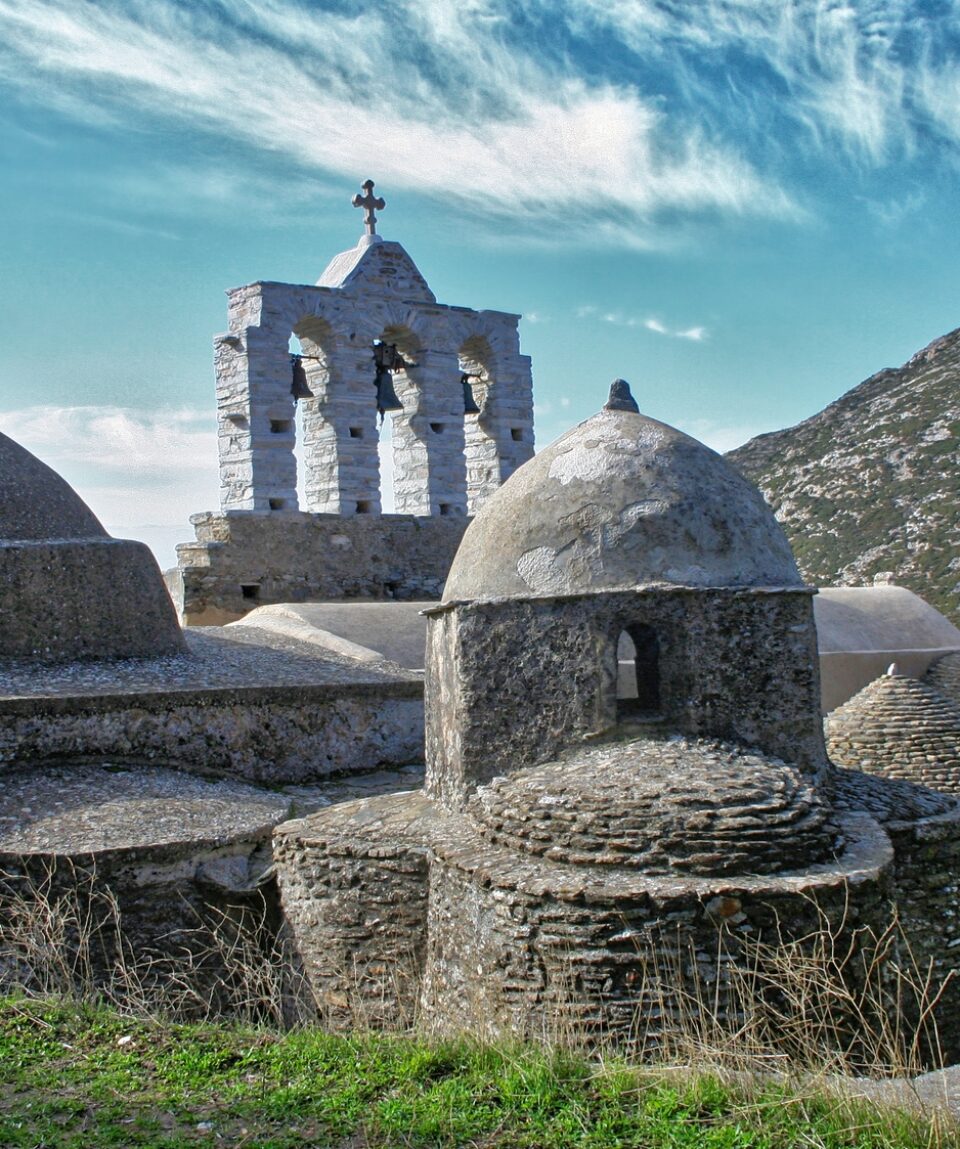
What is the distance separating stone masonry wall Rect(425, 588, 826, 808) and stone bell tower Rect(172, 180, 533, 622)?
5890mm

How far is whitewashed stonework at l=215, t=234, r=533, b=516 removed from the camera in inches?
468

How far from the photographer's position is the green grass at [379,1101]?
13.5ft

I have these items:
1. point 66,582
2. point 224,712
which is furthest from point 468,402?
point 224,712

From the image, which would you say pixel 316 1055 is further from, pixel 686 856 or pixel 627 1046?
pixel 686 856

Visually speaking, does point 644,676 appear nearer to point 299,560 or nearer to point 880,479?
point 299,560

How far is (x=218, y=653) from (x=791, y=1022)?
545 cm

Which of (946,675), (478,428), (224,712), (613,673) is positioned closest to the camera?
(613,673)

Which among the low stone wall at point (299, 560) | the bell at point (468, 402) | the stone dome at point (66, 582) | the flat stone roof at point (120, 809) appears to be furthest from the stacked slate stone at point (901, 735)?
the bell at point (468, 402)

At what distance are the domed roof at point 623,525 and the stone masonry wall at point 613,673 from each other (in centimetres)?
13

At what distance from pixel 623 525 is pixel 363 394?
6.23m

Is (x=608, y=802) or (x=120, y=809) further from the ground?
(x=608, y=802)

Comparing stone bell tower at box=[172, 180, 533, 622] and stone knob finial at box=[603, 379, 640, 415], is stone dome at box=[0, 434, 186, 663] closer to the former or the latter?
stone bell tower at box=[172, 180, 533, 622]

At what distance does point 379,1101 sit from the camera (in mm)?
4574

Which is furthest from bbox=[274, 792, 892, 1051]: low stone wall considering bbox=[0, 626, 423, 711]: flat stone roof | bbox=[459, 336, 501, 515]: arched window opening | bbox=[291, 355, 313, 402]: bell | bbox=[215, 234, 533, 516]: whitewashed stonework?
bbox=[459, 336, 501, 515]: arched window opening
